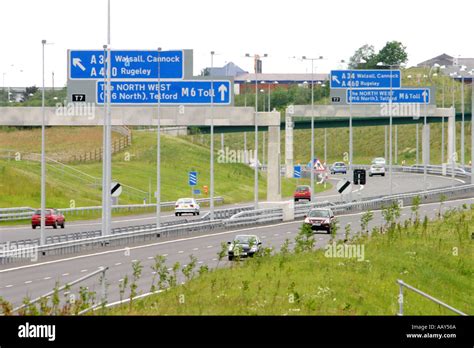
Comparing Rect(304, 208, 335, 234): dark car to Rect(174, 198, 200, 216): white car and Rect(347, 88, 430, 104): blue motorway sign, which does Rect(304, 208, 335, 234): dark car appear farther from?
Rect(347, 88, 430, 104): blue motorway sign

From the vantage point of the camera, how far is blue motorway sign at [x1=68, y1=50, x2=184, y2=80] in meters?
68.6

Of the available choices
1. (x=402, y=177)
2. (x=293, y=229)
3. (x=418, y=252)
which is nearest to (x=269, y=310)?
(x=418, y=252)

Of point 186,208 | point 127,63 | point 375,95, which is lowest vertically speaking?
point 186,208

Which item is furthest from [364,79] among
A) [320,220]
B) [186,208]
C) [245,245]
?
[245,245]

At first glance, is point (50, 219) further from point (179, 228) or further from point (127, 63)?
point (179, 228)

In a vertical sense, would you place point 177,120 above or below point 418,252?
above

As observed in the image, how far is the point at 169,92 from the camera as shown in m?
72.2

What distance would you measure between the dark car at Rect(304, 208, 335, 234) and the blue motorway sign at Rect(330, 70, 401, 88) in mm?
31100

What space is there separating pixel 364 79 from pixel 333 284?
62.8 metres

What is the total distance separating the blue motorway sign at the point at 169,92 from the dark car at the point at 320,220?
10260 millimetres

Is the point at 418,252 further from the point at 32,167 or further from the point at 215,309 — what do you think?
the point at 32,167
